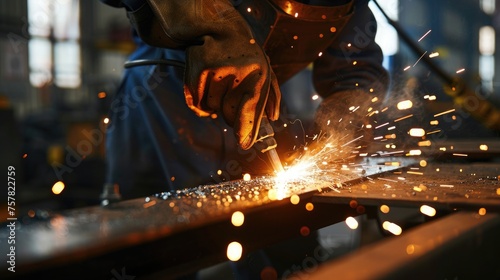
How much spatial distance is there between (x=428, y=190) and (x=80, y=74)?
905 centimetres

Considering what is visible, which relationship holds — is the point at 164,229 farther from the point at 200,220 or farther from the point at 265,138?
the point at 265,138

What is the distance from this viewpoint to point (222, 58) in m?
1.40

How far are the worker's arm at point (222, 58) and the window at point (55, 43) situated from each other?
7986mm

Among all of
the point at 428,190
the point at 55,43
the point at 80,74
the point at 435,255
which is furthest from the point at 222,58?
the point at 80,74

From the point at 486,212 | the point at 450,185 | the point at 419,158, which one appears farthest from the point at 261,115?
the point at 419,158

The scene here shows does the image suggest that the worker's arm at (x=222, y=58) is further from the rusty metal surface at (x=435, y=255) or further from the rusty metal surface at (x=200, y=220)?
the rusty metal surface at (x=435, y=255)

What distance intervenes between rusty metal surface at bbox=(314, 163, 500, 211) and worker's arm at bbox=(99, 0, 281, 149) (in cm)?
33

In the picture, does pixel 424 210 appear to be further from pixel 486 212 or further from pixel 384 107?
pixel 384 107

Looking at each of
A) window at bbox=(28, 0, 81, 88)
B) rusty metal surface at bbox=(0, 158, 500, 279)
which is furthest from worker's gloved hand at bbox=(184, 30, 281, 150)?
window at bbox=(28, 0, 81, 88)

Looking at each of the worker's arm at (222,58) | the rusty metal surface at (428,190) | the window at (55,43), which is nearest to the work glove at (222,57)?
the worker's arm at (222,58)

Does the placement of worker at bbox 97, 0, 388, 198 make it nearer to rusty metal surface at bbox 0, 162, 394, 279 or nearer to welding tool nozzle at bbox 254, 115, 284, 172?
welding tool nozzle at bbox 254, 115, 284, 172

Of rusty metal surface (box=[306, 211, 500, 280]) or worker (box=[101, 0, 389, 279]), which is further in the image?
worker (box=[101, 0, 389, 279])

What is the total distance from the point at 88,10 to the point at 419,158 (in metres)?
8.49

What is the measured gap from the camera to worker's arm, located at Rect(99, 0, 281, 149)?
141 cm
